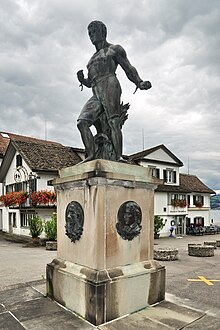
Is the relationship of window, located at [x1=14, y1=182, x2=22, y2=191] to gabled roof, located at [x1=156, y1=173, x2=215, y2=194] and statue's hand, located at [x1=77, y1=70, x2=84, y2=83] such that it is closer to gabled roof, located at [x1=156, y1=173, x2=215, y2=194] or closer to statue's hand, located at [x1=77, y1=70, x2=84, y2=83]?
gabled roof, located at [x1=156, y1=173, x2=215, y2=194]

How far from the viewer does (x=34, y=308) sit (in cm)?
521

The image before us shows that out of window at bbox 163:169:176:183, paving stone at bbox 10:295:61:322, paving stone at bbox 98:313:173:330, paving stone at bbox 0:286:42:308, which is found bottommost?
paving stone at bbox 0:286:42:308

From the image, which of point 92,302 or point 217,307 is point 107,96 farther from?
point 217,307

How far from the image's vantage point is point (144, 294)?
525 centimetres

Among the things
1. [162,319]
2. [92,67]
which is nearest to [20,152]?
[92,67]

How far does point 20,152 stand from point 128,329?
22819 millimetres

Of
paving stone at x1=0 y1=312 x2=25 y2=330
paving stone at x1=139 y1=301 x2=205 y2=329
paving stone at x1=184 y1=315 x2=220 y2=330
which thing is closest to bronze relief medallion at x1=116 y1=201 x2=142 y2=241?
paving stone at x1=139 y1=301 x2=205 y2=329

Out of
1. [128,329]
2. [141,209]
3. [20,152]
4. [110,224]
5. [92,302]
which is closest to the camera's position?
[128,329]

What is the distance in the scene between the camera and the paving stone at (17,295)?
222 inches

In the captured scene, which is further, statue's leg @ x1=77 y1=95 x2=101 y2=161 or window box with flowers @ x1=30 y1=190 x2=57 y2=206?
window box with flowers @ x1=30 y1=190 x2=57 y2=206

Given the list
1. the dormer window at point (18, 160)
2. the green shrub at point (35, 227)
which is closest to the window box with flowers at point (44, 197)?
the green shrub at point (35, 227)

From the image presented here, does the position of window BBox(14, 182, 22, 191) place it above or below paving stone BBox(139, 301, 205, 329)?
above

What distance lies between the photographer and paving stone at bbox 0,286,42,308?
5.65m

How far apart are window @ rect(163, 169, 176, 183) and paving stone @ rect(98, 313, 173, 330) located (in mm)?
28952
